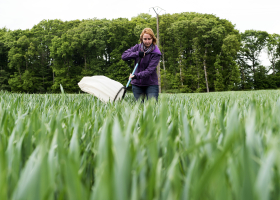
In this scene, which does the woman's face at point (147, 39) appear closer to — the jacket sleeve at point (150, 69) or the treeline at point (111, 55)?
the jacket sleeve at point (150, 69)

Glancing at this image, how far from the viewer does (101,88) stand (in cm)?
354

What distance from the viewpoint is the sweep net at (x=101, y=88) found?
3.49 meters

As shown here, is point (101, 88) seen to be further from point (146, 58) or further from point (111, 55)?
point (111, 55)

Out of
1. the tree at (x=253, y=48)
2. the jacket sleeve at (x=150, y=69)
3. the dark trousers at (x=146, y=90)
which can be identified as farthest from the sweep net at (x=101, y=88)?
the tree at (x=253, y=48)

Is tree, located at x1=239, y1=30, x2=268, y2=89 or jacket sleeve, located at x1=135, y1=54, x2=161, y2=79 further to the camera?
tree, located at x1=239, y1=30, x2=268, y2=89

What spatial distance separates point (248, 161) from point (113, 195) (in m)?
0.21

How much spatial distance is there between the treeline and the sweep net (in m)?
30.2

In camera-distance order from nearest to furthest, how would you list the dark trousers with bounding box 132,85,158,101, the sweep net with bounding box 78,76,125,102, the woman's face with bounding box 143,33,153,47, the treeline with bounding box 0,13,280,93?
1. the sweep net with bounding box 78,76,125,102
2. the woman's face with bounding box 143,33,153,47
3. the dark trousers with bounding box 132,85,158,101
4. the treeline with bounding box 0,13,280,93

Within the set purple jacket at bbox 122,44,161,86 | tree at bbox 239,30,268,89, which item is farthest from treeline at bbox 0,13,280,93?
purple jacket at bbox 122,44,161,86

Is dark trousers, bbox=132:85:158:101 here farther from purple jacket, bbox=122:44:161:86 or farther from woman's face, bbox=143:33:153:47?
woman's face, bbox=143:33:153:47

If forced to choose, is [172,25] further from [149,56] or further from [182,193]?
[182,193]

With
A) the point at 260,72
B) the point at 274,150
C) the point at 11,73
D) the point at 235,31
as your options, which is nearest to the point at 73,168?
the point at 274,150

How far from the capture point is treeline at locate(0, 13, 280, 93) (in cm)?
3509

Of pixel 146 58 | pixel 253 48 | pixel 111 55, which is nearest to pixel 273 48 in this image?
pixel 253 48
